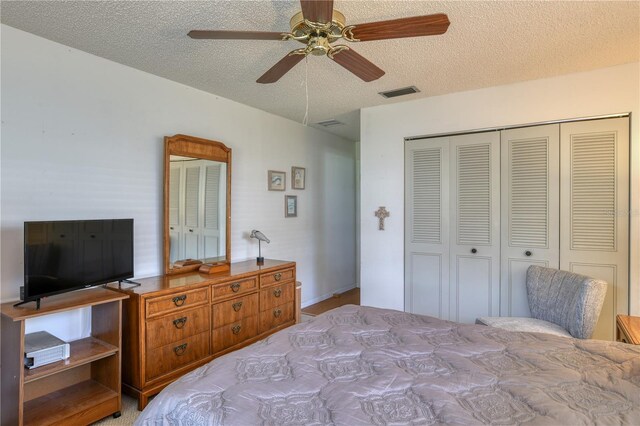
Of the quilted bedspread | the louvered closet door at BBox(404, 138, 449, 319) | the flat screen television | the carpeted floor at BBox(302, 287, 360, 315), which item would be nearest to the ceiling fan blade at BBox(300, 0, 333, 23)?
the quilted bedspread

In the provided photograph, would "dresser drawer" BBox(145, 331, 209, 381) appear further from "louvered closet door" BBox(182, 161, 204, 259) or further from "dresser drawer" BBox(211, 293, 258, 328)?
"louvered closet door" BBox(182, 161, 204, 259)

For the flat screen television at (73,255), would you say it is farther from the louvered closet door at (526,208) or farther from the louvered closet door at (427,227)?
the louvered closet door at (526,208)

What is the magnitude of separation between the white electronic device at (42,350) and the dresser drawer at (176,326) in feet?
1.55

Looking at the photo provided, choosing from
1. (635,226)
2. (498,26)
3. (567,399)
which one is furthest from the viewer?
(635,226)

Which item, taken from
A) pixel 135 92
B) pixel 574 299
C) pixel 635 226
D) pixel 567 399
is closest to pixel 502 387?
pixel 567 399

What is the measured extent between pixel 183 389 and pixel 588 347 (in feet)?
6.17

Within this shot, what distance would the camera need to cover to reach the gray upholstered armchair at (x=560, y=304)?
2.38 metres

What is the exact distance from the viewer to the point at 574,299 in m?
2.46

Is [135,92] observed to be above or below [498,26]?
below

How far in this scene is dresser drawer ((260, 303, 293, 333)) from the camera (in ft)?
10.7

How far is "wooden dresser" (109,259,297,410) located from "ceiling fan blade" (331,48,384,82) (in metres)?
1.89

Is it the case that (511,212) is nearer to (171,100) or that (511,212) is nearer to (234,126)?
(234,126)

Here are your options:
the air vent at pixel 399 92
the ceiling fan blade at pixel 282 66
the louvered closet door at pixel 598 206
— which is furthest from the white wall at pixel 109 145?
the louvered closet door at pixel 598 206

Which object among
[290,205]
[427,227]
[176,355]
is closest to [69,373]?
[176,355]
